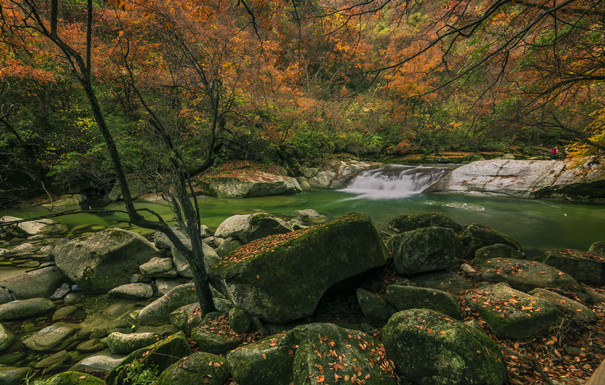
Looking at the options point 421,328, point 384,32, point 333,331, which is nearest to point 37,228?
point 333,331

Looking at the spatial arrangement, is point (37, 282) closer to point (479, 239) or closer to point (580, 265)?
point (479, 239)

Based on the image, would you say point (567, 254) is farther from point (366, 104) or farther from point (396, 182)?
point (366, 104)

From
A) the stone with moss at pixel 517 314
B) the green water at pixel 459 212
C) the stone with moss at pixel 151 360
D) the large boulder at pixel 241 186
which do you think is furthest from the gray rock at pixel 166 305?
the large boulder at pixel 241 186

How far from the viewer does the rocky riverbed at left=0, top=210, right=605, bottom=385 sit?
268cm

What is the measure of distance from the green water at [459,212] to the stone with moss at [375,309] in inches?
221

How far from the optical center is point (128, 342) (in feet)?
11.7

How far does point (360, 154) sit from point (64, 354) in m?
21.5

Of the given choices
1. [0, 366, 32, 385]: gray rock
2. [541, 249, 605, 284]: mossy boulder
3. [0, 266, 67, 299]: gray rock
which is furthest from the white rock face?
[0, 366, 32, 385]: gray rock

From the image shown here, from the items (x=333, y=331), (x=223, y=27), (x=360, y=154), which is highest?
(x=223, y=27)

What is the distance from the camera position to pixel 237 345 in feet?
11.3

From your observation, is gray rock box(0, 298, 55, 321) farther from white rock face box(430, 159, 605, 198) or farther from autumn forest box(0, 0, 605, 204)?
white rock face box(430, 159, 605, 198)

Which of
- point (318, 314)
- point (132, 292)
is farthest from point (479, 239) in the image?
point (132, 292)

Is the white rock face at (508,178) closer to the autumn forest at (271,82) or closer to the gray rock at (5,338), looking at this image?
the autumn forest at (271,82)

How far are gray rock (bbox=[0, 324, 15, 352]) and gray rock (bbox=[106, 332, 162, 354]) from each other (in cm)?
154
